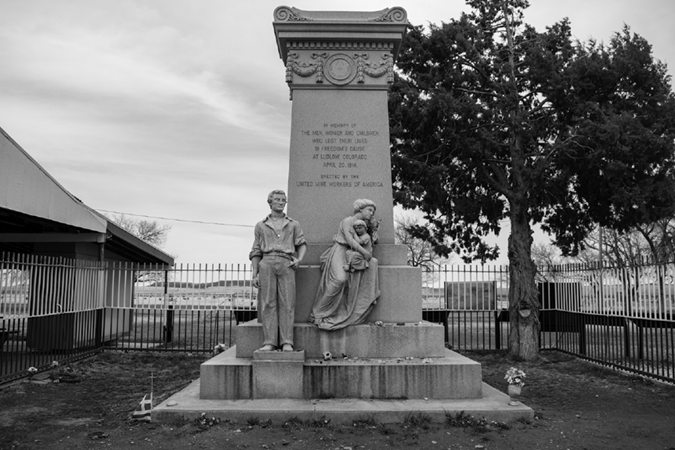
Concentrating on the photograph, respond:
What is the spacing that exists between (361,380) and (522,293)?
800 cm

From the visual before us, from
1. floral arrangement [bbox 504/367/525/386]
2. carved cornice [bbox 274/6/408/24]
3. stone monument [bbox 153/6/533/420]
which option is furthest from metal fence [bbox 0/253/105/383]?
floral arrangement [bbox 504/367/525/386]

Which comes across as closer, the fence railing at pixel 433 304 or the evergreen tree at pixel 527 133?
the fence railing at pixel 433 304

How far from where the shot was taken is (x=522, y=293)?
13602 millimetres

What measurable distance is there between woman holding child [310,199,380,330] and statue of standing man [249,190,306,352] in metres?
0.48

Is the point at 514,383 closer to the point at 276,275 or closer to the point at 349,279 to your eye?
the point at 349,279

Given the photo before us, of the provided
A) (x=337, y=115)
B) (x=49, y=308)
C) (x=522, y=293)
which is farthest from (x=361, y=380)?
(x=522, y=293)

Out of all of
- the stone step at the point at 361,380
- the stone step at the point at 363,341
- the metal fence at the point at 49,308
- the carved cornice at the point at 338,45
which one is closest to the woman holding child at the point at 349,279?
the stone step at the point at 363,341

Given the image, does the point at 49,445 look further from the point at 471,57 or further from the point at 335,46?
the point at 471,57

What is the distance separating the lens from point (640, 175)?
1295cm

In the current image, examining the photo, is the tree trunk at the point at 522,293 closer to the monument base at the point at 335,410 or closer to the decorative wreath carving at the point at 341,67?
the decorative wreath carving at the point at 341,67

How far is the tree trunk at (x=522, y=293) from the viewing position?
13.4 metres

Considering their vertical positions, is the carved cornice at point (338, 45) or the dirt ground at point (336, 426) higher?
the carved cornice at point (338, 45)

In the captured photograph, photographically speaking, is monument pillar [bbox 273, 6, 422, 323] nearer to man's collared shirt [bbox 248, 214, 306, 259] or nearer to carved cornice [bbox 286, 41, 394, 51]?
carved cornice [bbox 286, 41, 394, 51]

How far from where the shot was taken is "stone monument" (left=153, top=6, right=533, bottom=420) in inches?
264
